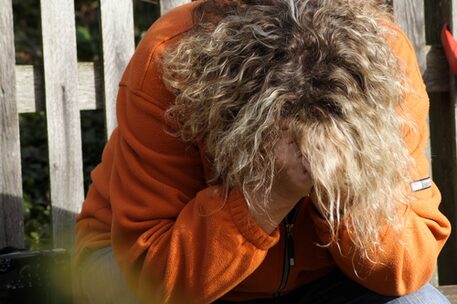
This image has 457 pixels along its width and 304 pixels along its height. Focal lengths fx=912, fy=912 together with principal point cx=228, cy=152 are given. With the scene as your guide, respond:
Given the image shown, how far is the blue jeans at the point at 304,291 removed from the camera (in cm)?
223

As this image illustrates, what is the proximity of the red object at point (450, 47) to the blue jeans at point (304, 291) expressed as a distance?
123 cm

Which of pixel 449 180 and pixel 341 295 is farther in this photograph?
pixel 449 180

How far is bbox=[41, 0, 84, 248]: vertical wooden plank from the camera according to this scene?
3150mm

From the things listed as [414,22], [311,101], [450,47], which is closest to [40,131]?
[414,22]

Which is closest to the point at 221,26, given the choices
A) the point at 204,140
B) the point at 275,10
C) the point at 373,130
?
the point at 275,10

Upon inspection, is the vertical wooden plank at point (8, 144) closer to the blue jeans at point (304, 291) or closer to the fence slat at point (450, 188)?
the blue jeans at point (304, 291)

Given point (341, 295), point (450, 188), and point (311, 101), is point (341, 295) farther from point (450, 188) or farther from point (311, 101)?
point (450, 188)

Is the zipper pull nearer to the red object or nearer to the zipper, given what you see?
the zipper

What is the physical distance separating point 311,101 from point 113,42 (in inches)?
63.4

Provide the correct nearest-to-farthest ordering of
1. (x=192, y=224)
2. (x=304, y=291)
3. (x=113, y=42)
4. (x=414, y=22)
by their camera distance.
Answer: (x=192, y=224) < (x=304, y=291) < (x=113, y=42) < (x=414, y=22)

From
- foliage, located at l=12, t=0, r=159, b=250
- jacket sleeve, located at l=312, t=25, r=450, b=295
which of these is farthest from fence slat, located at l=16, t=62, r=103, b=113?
jacket sleeve, located at l=312, t=25, r=450, b=295

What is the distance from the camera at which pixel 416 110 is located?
2164 mm

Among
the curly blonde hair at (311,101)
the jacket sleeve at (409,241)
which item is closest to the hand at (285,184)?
the curly blonde hair at (311,101)

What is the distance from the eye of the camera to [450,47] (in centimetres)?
332
